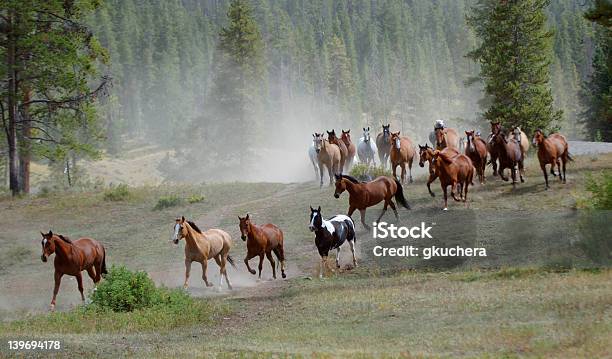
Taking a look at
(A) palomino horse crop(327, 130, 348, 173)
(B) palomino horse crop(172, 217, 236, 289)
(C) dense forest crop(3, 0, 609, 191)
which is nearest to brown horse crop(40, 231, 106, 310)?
(B) palomino horse crop(172, 217, 236, 289)

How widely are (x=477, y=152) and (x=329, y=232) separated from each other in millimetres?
10933

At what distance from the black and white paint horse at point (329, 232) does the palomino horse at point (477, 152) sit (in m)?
8.87

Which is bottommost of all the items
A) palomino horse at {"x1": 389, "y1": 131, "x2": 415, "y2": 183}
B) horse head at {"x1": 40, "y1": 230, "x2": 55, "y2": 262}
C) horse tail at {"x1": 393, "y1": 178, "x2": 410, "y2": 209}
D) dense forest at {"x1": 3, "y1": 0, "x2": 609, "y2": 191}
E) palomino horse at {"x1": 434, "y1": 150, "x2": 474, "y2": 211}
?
horse head at {"x1": 40, "y1": 230, "x2": 55, "y2": 262}

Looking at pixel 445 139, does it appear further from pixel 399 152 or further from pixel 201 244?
pixel 201 244

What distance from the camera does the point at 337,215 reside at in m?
24.6

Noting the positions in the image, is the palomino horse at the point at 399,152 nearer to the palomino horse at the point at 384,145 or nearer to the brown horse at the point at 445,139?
the brown horse at the point at 445,139

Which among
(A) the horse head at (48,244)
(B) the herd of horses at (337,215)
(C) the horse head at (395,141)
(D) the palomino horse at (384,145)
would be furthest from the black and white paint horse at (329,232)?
(D) the palomino horse at (384,145)

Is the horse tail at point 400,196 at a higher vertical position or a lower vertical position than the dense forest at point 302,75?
lower

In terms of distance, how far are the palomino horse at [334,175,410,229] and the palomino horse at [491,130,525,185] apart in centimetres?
648

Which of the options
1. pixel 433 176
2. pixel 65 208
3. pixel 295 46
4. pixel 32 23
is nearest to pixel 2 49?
pixel 32 23

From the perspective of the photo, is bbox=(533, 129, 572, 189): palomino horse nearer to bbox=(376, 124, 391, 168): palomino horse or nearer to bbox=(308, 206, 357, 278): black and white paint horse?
bbox=(376, 124, 391, 168): palomino horse

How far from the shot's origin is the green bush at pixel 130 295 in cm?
1927

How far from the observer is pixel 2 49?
40688 mm

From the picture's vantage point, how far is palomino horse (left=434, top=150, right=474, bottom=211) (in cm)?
2683
